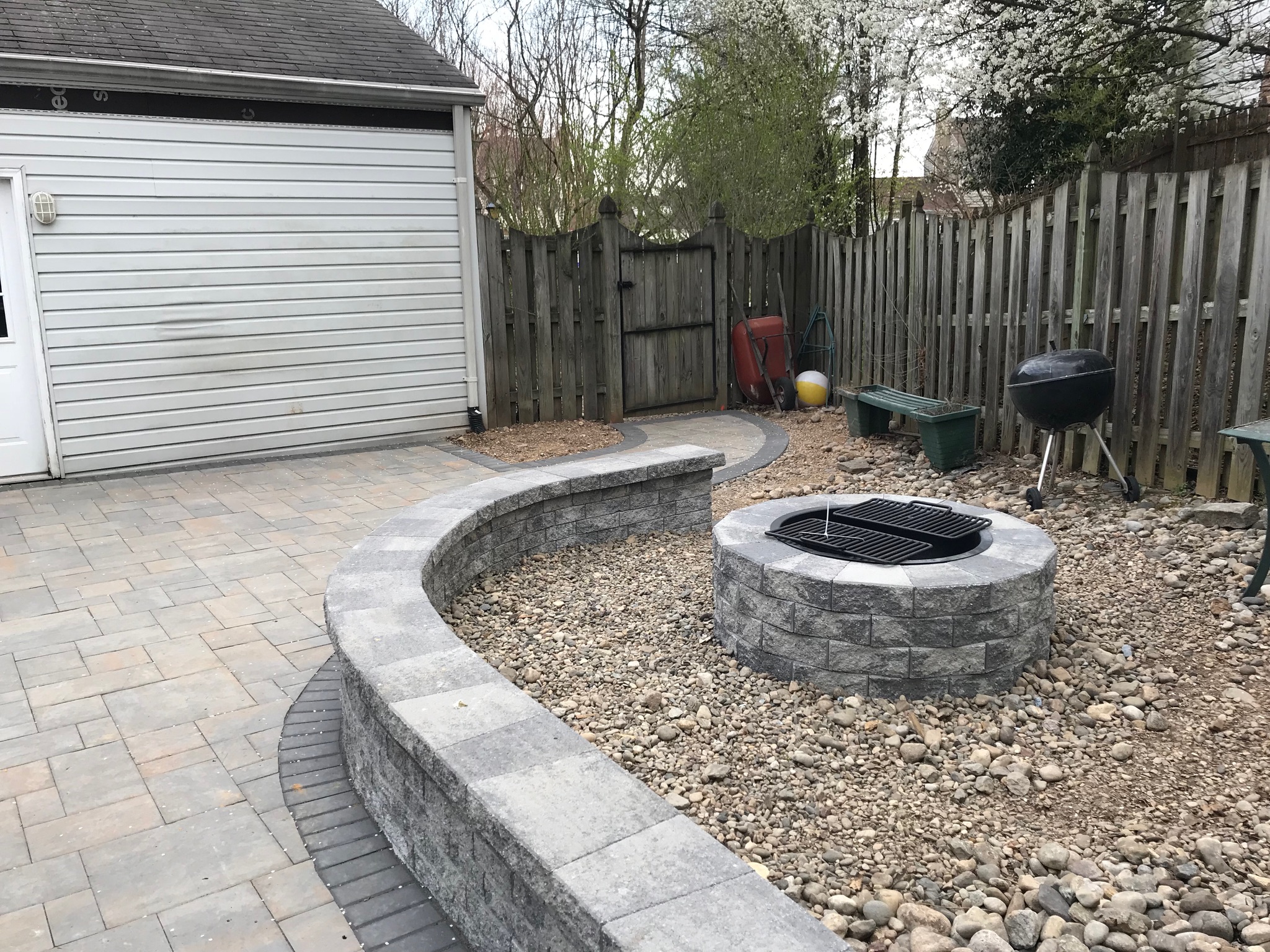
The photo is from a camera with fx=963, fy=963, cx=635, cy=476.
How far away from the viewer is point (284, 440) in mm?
8227

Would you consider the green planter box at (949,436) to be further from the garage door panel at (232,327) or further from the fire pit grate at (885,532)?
the garage door panel at (232,327)

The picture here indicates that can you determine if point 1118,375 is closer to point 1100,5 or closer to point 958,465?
point 958,465

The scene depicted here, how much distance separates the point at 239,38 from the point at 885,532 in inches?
278

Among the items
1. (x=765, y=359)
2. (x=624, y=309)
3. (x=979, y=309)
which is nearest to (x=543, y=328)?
(x=624, y=309)

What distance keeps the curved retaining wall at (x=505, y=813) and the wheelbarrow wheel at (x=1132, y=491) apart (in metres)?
3.94

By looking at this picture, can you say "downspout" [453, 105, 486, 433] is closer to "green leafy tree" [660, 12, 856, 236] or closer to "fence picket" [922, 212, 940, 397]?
"fence picket" [922, 212, 940, 397]

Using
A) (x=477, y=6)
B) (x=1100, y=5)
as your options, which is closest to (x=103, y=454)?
(x=1100, y=5)

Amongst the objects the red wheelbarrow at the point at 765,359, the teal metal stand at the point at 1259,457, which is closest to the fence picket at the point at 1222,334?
the teal metal stand at the point at 1259,457

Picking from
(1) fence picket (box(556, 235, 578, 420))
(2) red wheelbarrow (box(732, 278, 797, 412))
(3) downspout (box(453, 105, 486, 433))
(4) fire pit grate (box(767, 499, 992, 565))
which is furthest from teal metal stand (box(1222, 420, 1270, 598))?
(3) downspout (box(453, 105, 486, 433))

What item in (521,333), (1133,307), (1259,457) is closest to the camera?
(1259,457)

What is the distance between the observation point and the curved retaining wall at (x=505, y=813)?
1.68m

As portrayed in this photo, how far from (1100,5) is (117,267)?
9781 millimetres

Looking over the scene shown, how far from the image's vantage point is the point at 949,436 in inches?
259

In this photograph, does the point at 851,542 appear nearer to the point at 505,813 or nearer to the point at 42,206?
the point at 505,813
